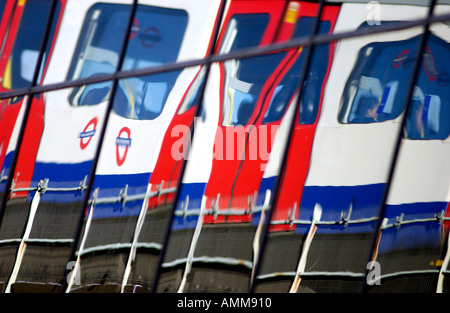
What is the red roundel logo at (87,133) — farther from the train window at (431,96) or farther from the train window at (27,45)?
the train window at (431,96)

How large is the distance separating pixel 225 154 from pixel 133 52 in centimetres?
223

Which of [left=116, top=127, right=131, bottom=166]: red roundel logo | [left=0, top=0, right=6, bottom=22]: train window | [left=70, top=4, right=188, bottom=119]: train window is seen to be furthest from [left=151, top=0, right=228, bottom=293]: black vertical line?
[left=0, top=0, right=6, bottom=22]: train window

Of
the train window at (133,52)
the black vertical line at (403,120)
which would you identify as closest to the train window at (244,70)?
the train window at (133,52)

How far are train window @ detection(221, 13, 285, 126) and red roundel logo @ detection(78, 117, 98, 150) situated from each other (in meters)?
1.99

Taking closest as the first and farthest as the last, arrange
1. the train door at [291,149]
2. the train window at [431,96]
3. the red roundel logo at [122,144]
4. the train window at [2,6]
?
1. the train window at [431,96]
2. the train door at [291,149]
3. the red roundel logo at [122,144]
4. the train window at [2,6]

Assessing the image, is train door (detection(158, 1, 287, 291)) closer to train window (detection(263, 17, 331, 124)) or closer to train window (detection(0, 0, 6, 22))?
train window (detection(263, 17, 331, 124))

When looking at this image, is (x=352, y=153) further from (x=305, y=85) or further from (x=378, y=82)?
(x=305, y=85)

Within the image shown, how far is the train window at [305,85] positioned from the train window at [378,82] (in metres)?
0.33

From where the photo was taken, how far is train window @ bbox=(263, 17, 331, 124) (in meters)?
7.30

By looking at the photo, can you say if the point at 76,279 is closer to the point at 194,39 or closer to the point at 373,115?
the point at 194,39

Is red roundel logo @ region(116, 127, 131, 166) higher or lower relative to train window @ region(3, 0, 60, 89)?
lower

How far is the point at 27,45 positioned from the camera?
428 inches

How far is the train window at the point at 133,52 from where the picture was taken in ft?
29.1
